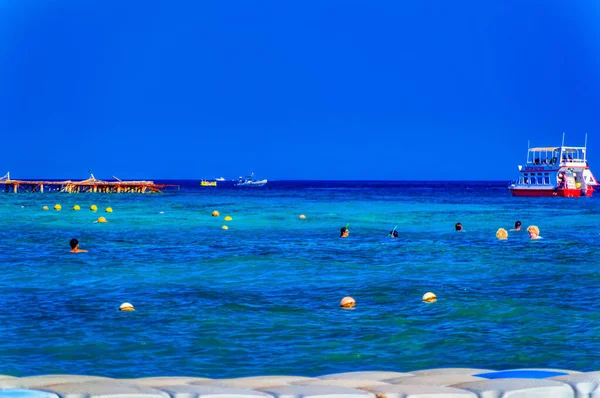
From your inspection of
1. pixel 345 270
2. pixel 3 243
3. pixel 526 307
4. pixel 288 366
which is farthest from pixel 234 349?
pixel 3 243

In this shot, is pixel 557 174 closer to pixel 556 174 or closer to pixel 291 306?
pixel 556 174

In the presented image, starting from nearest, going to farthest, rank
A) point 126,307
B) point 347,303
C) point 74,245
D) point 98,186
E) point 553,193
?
point 126,307 → point 347,303 → point 74,245 → point 553,193 → point 98,186

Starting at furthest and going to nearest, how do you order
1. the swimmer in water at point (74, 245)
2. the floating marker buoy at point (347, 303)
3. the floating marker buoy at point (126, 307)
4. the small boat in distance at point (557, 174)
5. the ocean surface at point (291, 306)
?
1. the small boat in distance at point (557, 174)
2. the swimmer in water at point (74, 245)
3. the floating marker buoy at point (347, 303)
4. the floating marker buoy at point (126, 307)
5. the ocean surface at point (291, 306)

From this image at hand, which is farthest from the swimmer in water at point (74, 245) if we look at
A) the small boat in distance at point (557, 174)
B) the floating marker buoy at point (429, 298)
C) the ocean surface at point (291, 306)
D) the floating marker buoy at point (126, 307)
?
the small boat in distance at point (557, 174)

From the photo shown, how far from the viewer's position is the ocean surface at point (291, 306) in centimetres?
1286

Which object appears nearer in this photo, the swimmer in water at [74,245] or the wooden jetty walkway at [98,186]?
the swimmer in water at [74,245]

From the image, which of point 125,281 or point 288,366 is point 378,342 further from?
point 125,281

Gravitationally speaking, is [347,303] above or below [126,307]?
above

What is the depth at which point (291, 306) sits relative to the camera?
17281 millimetres

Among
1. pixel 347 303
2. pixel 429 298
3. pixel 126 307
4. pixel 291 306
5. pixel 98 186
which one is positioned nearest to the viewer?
pixel 126 307

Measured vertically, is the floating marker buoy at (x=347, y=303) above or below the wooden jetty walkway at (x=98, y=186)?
below

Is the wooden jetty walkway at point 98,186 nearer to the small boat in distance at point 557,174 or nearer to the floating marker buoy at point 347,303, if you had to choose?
the small boat in distance at point 557,174

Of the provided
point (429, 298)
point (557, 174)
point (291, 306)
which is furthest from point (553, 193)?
point (291, 306)

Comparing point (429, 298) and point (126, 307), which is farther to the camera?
point (429, 298)
